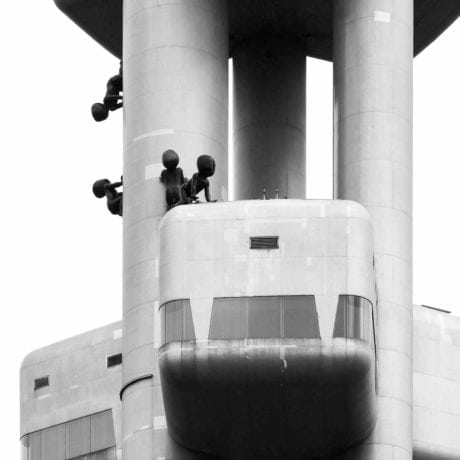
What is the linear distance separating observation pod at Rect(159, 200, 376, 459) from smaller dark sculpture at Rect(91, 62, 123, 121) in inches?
437

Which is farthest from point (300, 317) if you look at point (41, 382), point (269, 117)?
point (269, 117)

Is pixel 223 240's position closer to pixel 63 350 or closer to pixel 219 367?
pixel 219 367

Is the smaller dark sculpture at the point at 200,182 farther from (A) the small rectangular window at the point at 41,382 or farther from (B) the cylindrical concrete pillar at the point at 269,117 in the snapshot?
(A) the small rectangular window at the point at 41,382

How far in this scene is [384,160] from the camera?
8525 cm

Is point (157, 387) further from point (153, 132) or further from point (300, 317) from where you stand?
point (153, 132)

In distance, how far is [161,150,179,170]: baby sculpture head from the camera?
83938 mm

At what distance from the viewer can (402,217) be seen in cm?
8531

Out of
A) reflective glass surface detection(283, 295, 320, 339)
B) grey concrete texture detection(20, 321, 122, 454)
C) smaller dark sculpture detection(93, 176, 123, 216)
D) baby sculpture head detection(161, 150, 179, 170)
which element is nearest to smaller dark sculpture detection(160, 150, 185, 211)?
baby sculpture head detection(161, 150, 179, 170)

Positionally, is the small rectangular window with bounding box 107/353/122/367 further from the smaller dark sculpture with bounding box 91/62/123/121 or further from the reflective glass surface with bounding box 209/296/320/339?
the reflective glass surface with bounding box 209/296/320/339

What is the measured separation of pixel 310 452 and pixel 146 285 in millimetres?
7975

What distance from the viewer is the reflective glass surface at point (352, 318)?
253 ft

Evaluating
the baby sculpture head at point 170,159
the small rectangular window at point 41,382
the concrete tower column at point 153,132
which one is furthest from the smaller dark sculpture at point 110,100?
the small rectangular window at point 41,382

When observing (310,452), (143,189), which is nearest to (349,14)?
(143,189)

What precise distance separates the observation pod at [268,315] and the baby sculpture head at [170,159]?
510 centimetres
